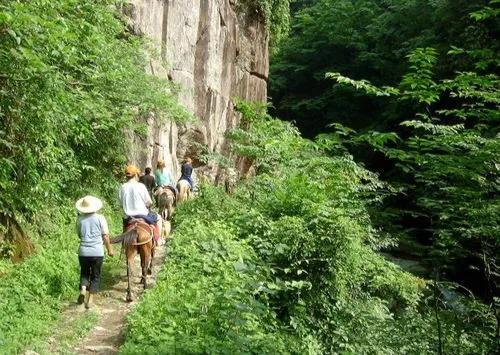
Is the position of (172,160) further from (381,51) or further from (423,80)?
(381,51)

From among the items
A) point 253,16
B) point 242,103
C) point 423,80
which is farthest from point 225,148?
point 423,80

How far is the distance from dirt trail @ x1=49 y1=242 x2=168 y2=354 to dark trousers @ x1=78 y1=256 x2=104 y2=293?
299mm

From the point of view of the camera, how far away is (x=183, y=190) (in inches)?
561

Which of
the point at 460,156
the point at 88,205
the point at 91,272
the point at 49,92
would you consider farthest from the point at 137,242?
the point at 460,156

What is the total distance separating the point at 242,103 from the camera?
23641 millimetres

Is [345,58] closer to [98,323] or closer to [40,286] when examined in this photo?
[40,286]

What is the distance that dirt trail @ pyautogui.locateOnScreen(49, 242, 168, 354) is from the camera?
611 cm

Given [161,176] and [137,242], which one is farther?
[161,176]

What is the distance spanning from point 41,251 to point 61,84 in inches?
110

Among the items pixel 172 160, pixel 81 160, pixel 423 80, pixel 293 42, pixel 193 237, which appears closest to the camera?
pixel 423 80

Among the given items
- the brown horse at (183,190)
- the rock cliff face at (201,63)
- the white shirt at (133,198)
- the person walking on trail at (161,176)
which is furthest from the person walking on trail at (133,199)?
the rock cliff face at (201,63)

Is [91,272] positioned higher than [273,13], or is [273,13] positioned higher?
[273,13]

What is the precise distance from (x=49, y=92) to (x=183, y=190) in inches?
290

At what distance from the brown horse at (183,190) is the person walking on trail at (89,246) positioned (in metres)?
6.45
